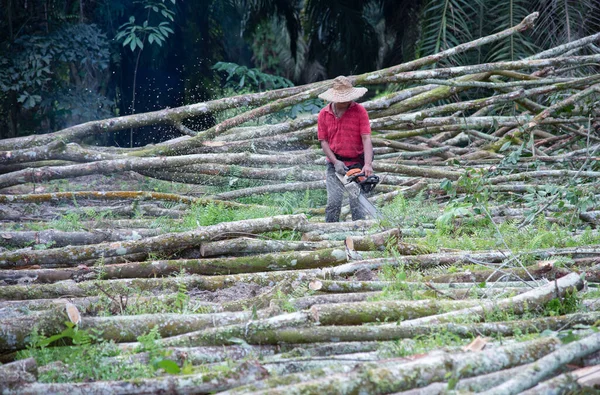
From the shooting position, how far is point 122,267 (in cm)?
500

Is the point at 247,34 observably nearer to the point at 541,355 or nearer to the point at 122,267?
the point at 122,267

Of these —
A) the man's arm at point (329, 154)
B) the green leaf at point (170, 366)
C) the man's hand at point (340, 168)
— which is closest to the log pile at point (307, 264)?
the green leaf at point (170, 366)

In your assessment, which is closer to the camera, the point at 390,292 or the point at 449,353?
the point at 449,353

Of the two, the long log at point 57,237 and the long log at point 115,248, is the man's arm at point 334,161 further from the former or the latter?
the long log at point 57,237

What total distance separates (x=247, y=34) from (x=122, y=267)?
10.1 meters

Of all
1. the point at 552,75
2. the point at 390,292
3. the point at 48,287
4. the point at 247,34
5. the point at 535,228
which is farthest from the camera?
the point at 247,34

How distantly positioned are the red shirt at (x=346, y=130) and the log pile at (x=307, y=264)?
67 cm

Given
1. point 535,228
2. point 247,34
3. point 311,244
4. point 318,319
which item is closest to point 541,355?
point 318,319

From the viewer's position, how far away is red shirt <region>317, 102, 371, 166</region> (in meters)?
6.59

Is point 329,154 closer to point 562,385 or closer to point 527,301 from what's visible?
point 527,301

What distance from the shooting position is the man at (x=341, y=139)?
6512 millimetres

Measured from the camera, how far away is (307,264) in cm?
501

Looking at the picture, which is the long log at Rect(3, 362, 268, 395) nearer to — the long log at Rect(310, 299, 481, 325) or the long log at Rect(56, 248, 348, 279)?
the long log at Rect(310, 299, 481, 325)

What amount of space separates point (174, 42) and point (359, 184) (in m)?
7.02
